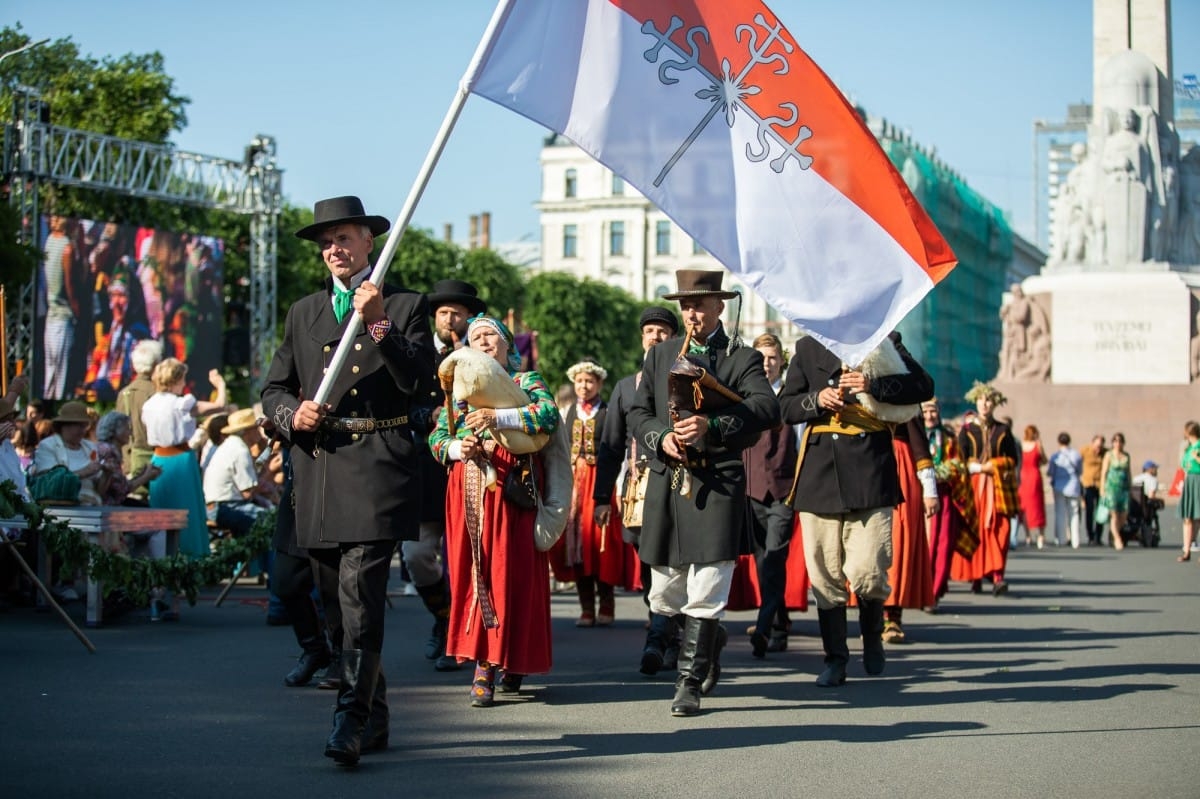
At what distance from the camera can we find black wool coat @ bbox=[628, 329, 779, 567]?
26.2 feet

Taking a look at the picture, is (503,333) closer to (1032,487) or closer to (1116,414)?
(1032,487)

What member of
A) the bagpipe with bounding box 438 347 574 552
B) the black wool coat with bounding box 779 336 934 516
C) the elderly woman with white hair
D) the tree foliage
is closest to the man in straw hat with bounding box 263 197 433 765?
the bagpipe with bounding box 438 347 574 552

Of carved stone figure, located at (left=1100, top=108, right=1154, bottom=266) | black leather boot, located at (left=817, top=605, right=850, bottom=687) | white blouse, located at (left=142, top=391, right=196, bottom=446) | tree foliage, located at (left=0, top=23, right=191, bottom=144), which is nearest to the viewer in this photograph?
black leather boot, located at (left=817, top=605, right=850, bottom=687)

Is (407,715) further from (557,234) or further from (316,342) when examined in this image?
(557,234)

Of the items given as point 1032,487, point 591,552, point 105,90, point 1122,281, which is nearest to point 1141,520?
point 1032,487

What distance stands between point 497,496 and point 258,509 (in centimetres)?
670

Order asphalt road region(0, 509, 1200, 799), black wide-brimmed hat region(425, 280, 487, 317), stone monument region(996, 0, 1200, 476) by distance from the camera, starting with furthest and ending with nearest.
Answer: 1. stone monument region(996, 0, 1200, 476)
2. black wide-brimmed hat region(425, 280, 487, 317)
3. asphalt road region(0, 509, 1200, 799)

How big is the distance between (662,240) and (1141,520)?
86956 mm

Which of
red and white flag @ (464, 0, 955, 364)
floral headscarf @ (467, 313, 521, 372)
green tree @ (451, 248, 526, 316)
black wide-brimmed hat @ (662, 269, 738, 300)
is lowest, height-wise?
floral headscarf @ (467, 313, 521, 372)

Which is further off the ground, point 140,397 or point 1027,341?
point 1027,341

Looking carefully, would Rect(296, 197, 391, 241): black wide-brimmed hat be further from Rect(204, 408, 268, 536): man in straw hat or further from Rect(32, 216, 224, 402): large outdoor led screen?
Rect(32, 216, 224, 402): large outdoor led screen

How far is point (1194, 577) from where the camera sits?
18.6 meters

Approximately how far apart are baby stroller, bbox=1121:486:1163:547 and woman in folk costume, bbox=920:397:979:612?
1255 cm

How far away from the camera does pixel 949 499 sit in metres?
14.8
